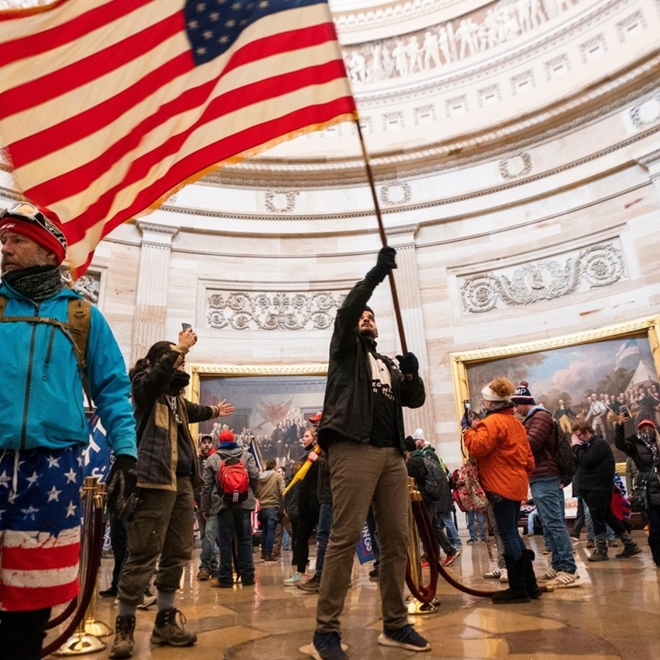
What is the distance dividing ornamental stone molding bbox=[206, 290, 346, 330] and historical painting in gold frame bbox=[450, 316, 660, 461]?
3.58m

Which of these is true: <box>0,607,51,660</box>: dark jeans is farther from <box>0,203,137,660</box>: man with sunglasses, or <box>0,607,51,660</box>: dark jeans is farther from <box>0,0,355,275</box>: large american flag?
<box>0,0,355,275</box>: large american flag

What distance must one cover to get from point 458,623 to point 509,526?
1.07 metres

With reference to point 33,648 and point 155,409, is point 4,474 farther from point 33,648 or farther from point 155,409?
point 155,409

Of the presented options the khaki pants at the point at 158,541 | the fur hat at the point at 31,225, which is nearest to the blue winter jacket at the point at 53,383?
the fur hat at the point at 31,225

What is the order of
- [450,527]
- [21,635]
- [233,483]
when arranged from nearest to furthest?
[21,635] → [233,483] → [450,527]

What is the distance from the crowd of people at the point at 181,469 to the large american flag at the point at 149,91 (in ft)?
3.45

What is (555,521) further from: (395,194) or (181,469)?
(395,194)

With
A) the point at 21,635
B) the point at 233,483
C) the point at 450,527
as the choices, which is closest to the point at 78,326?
the point at 21,635

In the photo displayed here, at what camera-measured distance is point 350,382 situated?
3.08 meters

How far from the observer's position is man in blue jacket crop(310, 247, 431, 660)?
2.77 metres

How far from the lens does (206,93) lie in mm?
3711

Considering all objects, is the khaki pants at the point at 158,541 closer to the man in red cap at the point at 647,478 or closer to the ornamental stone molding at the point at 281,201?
the man in red cap at the point at 647,478

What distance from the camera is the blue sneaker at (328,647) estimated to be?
258 cm

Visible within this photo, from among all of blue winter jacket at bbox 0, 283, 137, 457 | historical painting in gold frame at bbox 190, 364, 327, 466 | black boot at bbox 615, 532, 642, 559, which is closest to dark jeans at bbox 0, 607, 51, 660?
blue winter jacket at bbox 0, 283, 137, 457
